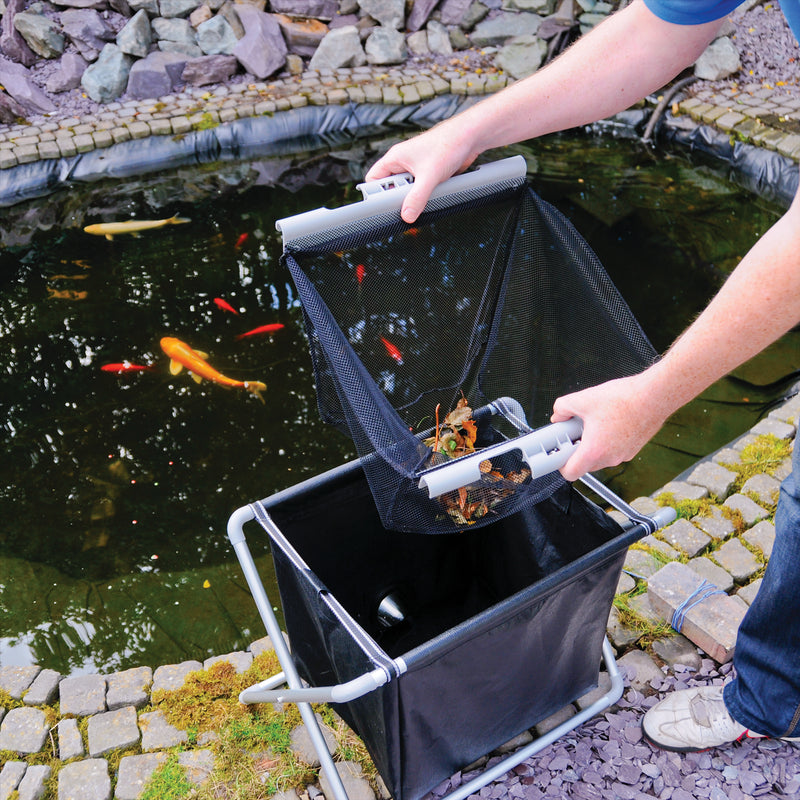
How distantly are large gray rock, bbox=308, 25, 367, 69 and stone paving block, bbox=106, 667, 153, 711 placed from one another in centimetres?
609

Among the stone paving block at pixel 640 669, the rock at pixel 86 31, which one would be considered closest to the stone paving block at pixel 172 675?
the stone paving block at pixel 640 669

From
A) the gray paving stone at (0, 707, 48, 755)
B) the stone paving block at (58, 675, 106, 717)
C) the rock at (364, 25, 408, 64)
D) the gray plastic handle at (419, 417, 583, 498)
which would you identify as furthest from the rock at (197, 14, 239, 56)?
the gray plastic handle at (419, 417, 583, 498)

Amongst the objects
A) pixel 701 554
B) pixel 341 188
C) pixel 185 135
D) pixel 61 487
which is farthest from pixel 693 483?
pixel 185 135

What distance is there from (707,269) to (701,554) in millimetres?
2772

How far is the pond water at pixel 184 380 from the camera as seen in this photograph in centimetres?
332

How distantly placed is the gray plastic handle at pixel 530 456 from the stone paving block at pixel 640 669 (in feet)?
4.26

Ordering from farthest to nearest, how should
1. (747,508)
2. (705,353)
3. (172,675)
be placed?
(747,508) < (172,675) < (705,353)

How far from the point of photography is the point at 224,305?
15.8 ft

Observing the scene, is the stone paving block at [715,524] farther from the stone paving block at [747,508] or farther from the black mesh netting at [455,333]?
the black mesh netting at [455,333]

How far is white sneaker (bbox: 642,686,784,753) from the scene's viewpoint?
7.16 feet

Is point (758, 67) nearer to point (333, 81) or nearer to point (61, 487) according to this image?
point (333, 81)

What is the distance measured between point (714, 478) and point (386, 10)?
6038 millimetres

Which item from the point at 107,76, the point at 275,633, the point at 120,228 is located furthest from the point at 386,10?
the point at 275,633

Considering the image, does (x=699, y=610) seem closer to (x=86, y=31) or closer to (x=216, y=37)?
(x=216, y=37)
